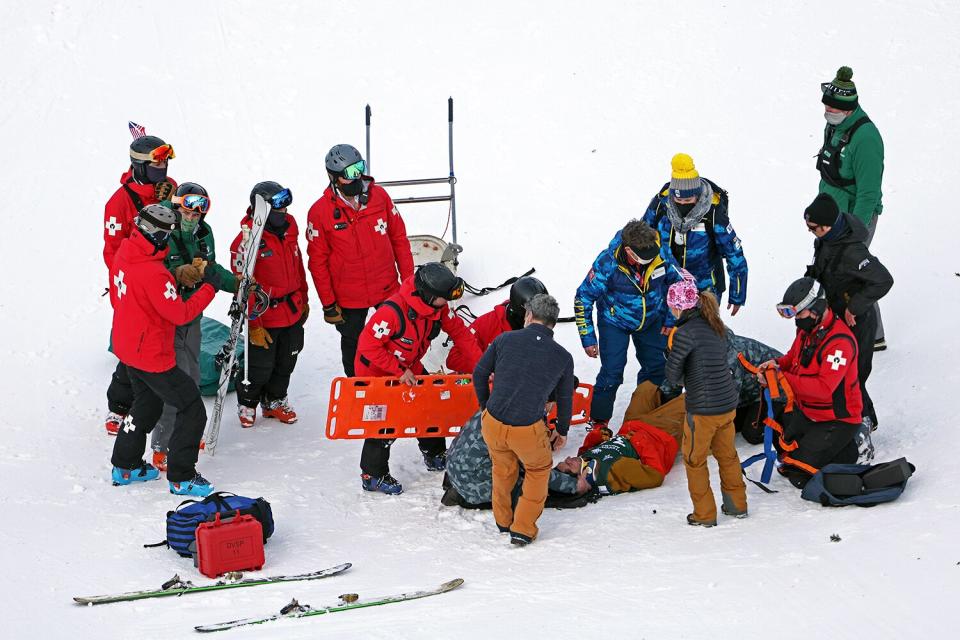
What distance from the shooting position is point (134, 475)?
7.48 m

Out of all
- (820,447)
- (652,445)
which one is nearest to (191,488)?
(652,445)

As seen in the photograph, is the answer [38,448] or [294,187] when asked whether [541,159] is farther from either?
[38,448]

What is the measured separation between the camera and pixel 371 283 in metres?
8.51

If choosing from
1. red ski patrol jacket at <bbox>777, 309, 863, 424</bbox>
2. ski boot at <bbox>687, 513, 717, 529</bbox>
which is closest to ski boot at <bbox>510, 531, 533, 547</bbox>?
ski boot at <bbox>687, 513, 717, 529</bbox>

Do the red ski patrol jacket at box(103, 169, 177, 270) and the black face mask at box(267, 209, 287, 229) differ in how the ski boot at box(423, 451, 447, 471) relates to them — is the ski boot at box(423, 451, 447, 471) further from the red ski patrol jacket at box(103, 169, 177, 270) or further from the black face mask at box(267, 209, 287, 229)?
the red ski patrol jacket at box(103, 169, 177, 270)

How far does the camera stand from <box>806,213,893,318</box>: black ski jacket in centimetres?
701

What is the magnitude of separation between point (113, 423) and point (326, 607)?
339 cm

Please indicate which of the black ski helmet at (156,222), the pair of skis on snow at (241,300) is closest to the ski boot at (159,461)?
the pair of skis on snow at (241,300)

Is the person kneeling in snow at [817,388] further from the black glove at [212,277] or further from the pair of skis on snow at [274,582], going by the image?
the black glove at [212,277]

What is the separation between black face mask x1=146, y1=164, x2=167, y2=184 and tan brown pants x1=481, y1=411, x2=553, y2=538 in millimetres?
3269

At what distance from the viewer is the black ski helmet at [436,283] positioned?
700 cm

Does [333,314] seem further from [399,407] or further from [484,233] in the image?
[484,233]

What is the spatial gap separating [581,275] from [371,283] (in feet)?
9.43

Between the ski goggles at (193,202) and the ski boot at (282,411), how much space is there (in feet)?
5.83
